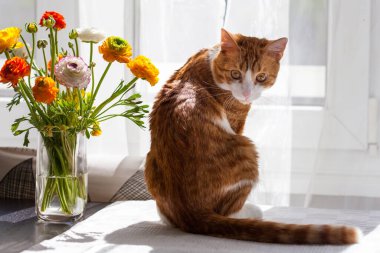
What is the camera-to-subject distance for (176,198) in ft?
4.38

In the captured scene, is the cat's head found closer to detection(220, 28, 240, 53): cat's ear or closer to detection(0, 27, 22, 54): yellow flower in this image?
detection(220, 28, 240, 53): cat's ear

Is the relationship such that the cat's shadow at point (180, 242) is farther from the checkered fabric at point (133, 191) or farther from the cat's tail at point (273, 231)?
the checkered fabric at point (133, 191)

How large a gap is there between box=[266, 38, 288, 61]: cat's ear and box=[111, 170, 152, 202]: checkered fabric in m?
0.46

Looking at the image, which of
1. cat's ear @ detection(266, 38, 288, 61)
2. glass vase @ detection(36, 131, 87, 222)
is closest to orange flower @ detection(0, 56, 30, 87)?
glass vase @ detection(36, 131, 87, 222)

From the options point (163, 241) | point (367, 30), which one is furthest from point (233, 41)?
point (367, 30)

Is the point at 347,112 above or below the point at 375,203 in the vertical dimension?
above

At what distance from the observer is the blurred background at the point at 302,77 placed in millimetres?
1918

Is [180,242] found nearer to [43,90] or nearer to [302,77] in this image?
[43,90]

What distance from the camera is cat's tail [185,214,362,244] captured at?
1218mm

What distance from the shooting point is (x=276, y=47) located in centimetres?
141

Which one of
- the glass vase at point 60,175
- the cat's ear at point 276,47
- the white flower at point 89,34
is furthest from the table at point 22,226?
the cat's ear at point 276,47

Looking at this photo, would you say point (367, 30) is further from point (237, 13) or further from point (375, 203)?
point (375, 203)

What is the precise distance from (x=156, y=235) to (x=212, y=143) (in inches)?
8.1

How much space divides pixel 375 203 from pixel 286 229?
0.82 m
